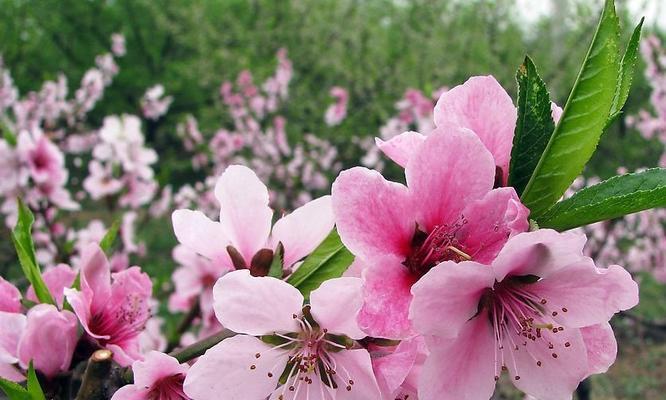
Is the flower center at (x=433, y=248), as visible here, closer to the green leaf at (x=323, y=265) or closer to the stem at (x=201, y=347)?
the green leaf at (x=323, y=265)

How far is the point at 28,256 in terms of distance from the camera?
91cm

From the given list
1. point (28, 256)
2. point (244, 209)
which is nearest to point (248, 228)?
point (244, 209)

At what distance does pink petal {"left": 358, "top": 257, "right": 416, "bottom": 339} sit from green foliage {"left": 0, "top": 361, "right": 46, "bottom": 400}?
374 mm

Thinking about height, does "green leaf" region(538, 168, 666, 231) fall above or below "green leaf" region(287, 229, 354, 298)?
above

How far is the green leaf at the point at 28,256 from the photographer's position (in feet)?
2.96

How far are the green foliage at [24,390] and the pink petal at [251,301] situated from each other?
0.23m

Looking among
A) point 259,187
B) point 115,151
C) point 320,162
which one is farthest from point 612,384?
point 259,187

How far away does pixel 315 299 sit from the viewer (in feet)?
2.07

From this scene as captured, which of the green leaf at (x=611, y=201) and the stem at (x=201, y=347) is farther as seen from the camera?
the stem at (x=201, y=347)

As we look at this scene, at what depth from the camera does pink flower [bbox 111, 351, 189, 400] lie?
68cm

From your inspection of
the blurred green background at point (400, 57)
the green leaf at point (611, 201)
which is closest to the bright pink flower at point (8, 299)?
the green leaf at point (611, 201)

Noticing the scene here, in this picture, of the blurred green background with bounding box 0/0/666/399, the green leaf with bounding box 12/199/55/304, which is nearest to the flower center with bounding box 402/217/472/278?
the green leaf with bounding box 12/199/55/304

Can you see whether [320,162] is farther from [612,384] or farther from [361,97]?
[612,384]

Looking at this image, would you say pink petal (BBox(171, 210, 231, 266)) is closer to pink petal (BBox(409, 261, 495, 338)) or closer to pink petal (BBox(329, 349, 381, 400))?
pink petal (BBox(329, 349, 381, 400))
